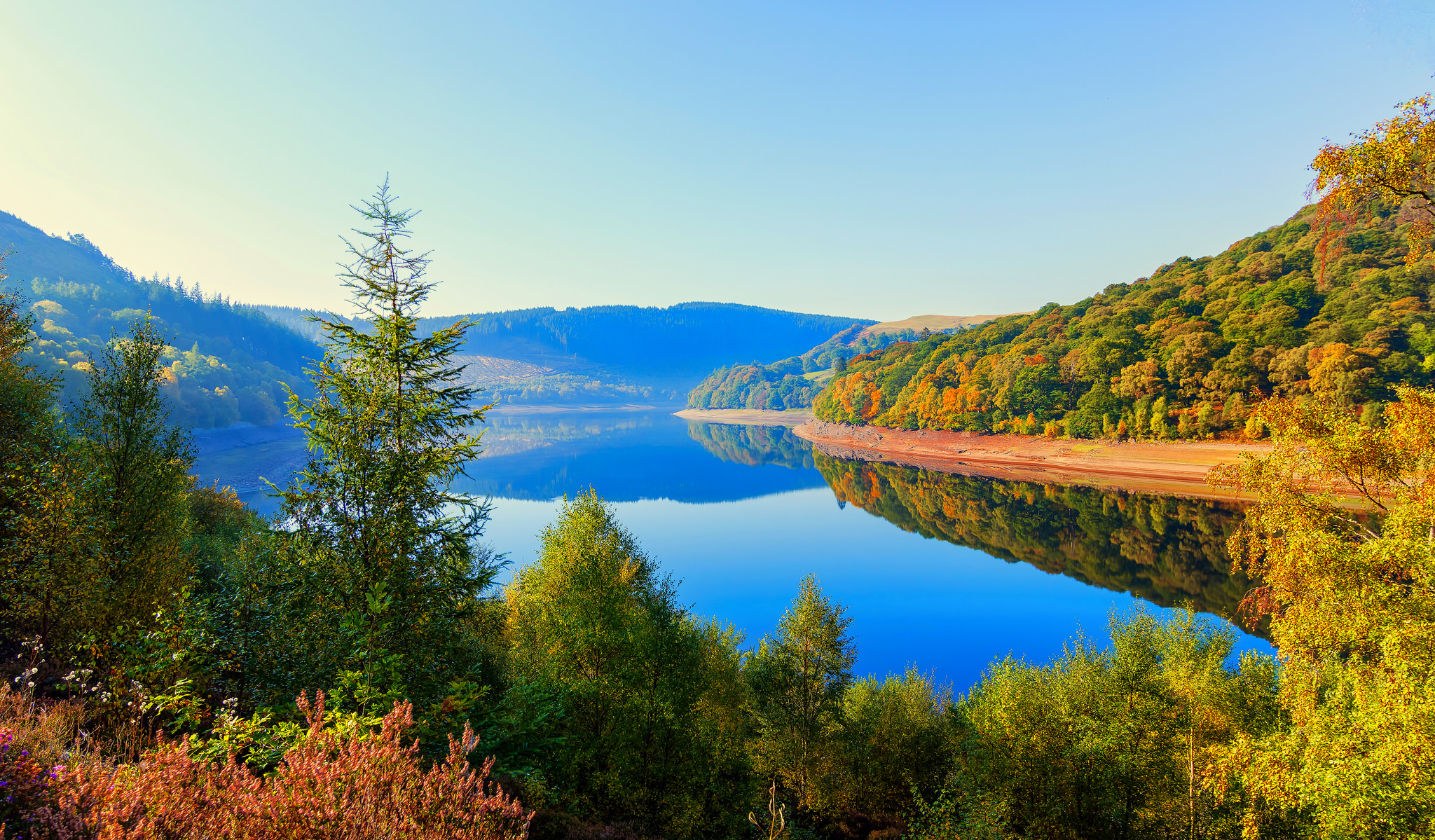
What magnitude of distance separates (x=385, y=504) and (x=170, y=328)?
194 m

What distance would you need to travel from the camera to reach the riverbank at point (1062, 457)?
61.0 metres

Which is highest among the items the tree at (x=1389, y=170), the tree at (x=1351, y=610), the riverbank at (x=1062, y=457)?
the tree at (x=1389, y=170)

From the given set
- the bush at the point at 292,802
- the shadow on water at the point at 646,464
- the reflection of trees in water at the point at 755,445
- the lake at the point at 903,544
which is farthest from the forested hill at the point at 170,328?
the bush at the point at 292,802

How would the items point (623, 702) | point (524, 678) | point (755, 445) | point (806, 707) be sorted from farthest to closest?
point (755, 445)
point (806, 707)
point (623, 702)
point (524, 678)

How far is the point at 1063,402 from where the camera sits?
8238cm

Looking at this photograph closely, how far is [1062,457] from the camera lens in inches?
2990

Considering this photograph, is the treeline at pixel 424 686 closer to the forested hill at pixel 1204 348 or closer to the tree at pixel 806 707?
the tree at pixel 806 707

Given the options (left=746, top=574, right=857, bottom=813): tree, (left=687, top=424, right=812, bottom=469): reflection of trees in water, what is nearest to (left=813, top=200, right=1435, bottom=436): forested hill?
(left=687, top=424, right=812, bottom=469): reflection of trees in water

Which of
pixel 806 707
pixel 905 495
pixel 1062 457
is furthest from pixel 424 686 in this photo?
pixel 1062 457

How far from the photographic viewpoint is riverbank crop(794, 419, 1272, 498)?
61000mm

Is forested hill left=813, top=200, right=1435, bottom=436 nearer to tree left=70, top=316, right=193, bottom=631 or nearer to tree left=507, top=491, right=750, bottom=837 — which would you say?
tree left=507, top=491, right=750, bottom=837

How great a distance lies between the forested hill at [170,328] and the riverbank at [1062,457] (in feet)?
334

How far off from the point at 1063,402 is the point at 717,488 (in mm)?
53482

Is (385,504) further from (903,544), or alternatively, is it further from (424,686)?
(903,544)
